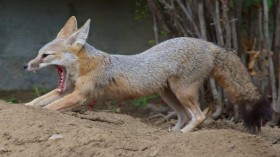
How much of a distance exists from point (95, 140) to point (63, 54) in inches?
69.2

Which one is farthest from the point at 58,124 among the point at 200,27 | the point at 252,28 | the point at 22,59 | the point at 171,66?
the point at 22,59

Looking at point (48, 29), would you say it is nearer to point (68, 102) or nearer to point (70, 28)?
point (70, 28)

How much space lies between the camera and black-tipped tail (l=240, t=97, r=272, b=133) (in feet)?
23.3

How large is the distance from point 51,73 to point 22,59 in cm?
56

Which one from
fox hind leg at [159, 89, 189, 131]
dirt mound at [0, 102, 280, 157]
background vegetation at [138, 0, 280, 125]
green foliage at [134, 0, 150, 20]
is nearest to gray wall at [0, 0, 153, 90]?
green foliage at [134, 0, 150, 20]

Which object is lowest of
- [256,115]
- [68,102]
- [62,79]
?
[256,115]

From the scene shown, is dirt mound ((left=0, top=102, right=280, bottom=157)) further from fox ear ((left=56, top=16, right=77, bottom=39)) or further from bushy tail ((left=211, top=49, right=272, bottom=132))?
fox ear ((left=56, top=16, right=77, bottom=39))

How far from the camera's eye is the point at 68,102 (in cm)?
683

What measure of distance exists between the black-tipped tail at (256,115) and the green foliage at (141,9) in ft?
13.3

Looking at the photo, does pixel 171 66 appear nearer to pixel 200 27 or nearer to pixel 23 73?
pixel 200 27

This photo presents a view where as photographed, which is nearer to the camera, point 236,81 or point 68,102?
point 68,102

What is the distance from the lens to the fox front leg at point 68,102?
6.80 metres

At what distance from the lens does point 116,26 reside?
11.9 m

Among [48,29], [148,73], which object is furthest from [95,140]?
[48,29]
